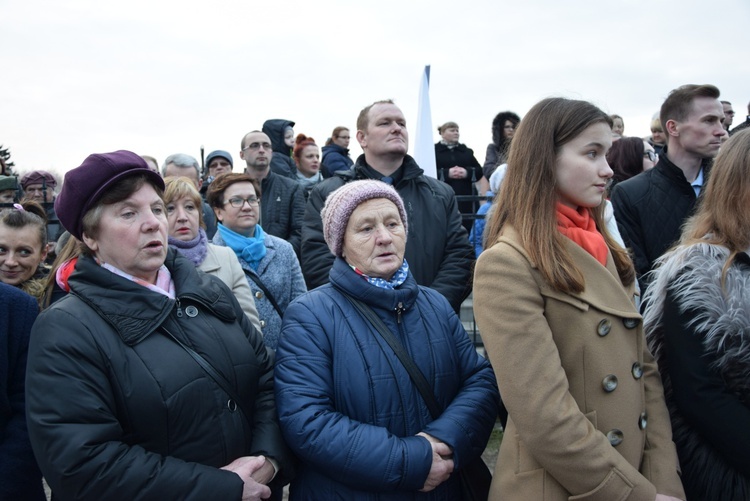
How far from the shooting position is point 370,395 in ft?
7.78

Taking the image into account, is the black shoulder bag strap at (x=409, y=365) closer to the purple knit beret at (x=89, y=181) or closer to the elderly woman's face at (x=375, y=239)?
the elderly woman's face at (x=375, y=239)

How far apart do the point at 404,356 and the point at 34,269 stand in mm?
2333

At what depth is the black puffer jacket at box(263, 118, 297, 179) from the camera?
24.0ft

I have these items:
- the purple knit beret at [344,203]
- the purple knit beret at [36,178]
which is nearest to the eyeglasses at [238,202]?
the purple knit beret at [344,203]

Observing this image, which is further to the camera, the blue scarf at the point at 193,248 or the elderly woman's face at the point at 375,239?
the blue scarf at the point at 193,248

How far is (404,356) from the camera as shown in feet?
8.00

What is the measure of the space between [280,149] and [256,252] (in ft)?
12.0

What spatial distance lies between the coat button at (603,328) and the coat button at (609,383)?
150 mm

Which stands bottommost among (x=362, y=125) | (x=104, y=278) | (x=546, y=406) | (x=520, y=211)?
(x=546, y=406)

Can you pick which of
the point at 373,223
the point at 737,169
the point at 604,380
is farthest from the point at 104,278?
the point at 737,169

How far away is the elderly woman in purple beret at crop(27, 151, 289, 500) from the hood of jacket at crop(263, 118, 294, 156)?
5072mm

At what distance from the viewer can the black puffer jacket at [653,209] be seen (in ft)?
13.2

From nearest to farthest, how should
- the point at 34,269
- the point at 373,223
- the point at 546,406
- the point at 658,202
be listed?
1. the point at 546,406
2. the point at 373,223
3. the point at 34,269
4. the point at 658,202

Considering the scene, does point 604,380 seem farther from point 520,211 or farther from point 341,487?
point 341,487
